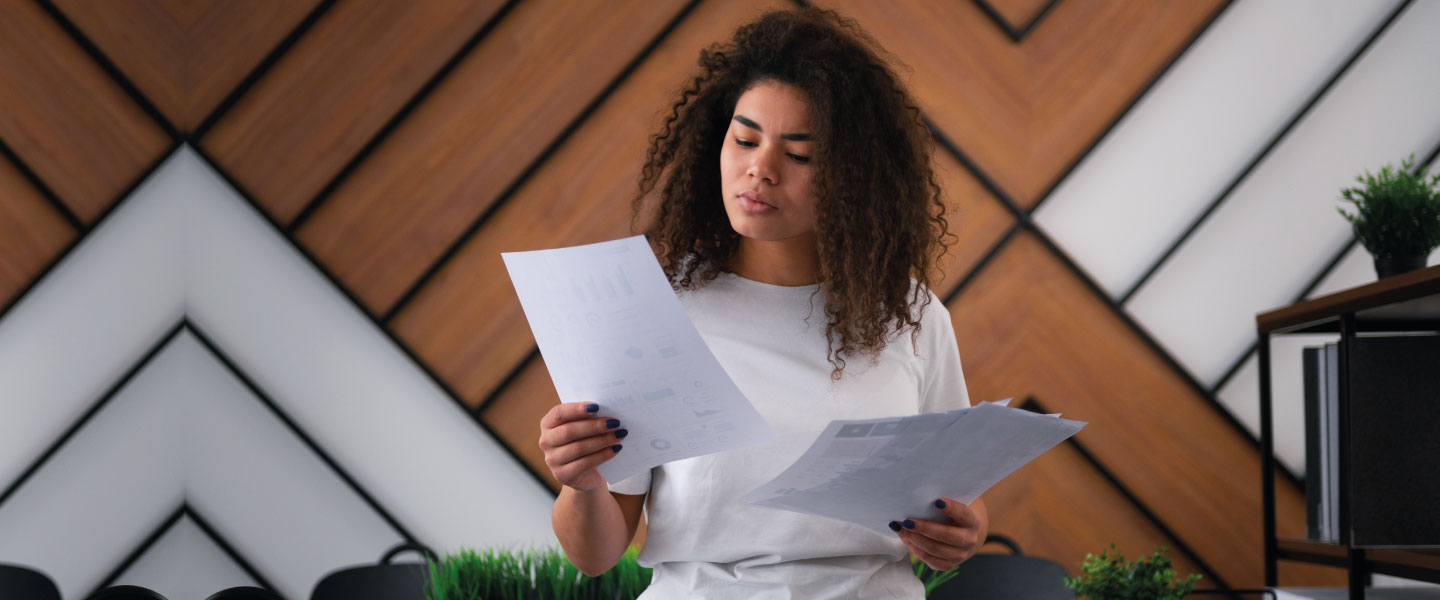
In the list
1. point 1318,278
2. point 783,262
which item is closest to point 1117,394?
point 1318,278

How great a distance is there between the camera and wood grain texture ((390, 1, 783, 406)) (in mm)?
2225

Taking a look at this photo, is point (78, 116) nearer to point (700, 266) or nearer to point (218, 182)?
point (218, 182)

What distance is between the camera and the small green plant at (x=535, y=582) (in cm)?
169

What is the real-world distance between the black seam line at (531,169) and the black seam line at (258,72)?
565 mm

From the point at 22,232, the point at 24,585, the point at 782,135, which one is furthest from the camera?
the point at 22,232

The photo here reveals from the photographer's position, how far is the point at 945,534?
99cm

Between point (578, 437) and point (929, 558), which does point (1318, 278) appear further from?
point (578, 437)

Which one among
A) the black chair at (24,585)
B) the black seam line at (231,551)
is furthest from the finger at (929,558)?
the black seam line at (231,551)

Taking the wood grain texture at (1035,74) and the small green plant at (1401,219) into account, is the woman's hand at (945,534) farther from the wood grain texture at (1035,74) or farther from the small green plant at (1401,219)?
the wood grain texture at (1035,74)

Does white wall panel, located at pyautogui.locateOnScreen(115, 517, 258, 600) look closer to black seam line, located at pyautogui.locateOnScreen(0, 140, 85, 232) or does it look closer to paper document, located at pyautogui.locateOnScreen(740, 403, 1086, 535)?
black seam line, located at pyautogui.locateOnScreen(0, 140, 85, 232)

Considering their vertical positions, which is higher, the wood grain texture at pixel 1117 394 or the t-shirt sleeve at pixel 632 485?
the wood grain texture at pixel 1117 394

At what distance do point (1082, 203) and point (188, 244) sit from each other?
200 centimetres

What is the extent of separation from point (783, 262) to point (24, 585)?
1533mm

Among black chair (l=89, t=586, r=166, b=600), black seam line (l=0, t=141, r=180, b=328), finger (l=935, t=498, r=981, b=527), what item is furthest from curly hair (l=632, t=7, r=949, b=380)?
black seam line (l=0, t=141, r=180, b=328)
